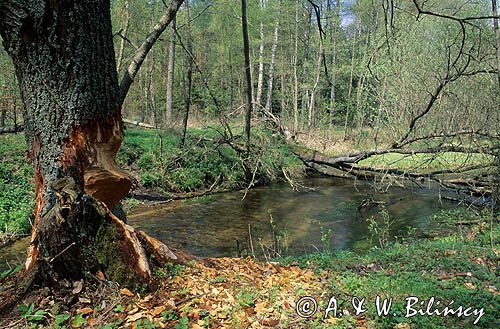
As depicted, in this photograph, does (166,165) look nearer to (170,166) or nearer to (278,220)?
(170,166)

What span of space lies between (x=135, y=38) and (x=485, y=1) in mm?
18145

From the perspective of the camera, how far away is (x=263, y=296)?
3.38 meters

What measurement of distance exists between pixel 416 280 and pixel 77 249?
3.44 m

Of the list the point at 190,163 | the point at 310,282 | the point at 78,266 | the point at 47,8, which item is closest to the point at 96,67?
the point at 47,8

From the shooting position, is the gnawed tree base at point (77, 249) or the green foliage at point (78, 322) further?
the gnawed tree base at point (77, 249)

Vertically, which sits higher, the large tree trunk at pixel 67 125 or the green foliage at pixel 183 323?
the large tree trunk at pixel 67 125

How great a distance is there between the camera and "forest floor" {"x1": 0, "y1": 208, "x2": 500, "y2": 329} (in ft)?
9.31

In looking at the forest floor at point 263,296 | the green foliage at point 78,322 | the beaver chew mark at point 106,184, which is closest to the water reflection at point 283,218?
the forest floor at point 263,296

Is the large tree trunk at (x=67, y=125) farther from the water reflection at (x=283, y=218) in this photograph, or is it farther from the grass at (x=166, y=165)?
the grass at (x=166, y=165)

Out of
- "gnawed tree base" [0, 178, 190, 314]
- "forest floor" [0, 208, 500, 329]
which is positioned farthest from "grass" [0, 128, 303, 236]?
"gnawed tree base" [0, 178, 190, 314]

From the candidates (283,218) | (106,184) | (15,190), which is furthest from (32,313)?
(15,190)

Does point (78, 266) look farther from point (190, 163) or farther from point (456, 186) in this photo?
point (190, 163)

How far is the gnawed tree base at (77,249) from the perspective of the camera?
298 cm

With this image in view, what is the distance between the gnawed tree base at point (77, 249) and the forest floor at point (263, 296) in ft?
0.32
